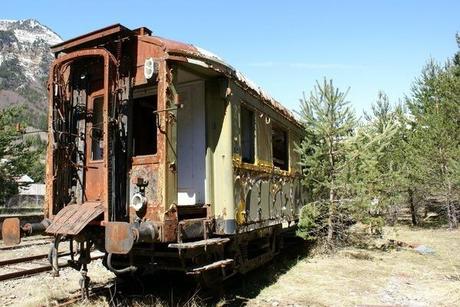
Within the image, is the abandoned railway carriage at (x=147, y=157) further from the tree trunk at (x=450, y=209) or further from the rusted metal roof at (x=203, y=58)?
the tree trunk at (x=450, y=209)

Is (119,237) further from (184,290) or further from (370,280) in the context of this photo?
(370,280)

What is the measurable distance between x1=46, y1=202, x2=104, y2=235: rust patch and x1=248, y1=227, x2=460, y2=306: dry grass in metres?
2.71

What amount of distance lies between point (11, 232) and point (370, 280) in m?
6.27

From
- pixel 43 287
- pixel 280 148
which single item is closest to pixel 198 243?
pixel 43 287

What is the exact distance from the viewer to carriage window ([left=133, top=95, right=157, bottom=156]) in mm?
6469

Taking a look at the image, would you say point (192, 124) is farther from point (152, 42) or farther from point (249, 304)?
point (249, 304)

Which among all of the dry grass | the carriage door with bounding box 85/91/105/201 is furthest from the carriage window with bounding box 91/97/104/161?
the dry grass

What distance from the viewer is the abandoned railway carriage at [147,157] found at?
5535 mm

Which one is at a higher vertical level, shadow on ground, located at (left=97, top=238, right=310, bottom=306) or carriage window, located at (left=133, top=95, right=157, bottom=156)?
carriage window, located at (left=133, top=95, right=157, bottom=156)

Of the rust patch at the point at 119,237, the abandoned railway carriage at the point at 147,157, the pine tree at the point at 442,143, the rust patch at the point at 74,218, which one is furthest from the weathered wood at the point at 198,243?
the pine tree at the point at 442,143

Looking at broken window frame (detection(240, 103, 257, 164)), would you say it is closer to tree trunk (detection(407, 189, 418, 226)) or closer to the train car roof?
the train car roof

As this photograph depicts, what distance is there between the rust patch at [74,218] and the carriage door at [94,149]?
0.87 feet

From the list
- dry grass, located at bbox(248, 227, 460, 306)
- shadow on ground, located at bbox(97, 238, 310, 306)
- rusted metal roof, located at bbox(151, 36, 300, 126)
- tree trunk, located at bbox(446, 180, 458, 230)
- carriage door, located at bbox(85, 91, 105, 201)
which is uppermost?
rusted metal roof, located at bbox(151, 36, 300, 126)

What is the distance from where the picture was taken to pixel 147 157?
584 cm
